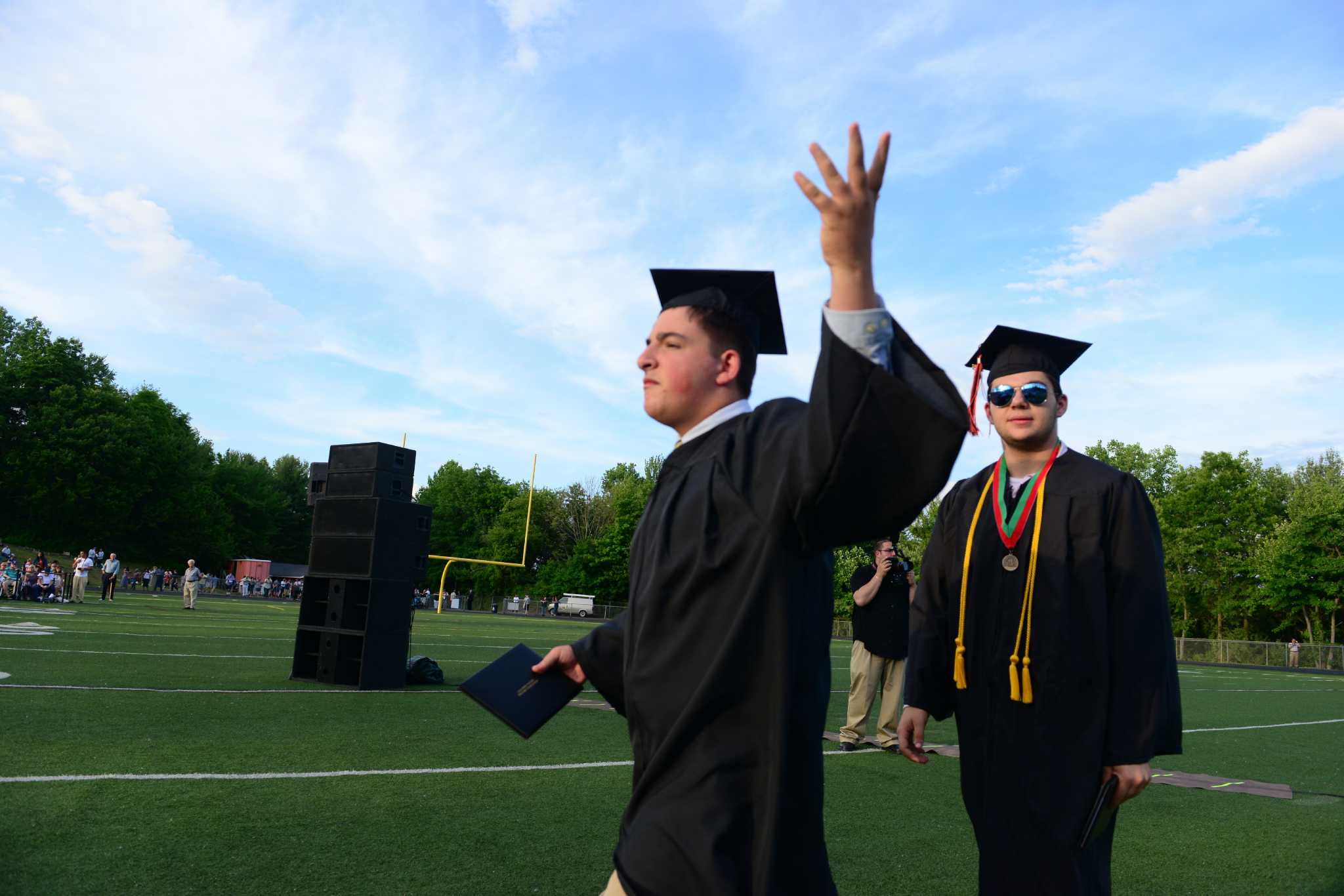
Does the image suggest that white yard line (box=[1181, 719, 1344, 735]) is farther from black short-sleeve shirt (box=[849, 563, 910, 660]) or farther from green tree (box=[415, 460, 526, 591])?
green tree (box=[415, 460, 526, 591])

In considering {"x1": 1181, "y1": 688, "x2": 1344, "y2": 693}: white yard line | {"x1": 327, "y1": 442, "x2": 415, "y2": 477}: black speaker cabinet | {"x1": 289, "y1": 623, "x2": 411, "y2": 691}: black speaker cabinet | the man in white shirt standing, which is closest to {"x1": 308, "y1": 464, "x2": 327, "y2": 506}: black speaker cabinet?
{"x1": 327, "y1": 442, "x2": 415, "y2": 477}: black speaker cabinet

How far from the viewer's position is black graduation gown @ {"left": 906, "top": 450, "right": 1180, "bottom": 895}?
2617 millimetres

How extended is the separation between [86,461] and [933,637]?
57.2 meters

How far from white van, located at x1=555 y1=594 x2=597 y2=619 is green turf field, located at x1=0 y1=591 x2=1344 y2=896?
Answer: 170 feet

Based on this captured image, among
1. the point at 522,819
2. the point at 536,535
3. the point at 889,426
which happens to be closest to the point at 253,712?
the point at 522,819

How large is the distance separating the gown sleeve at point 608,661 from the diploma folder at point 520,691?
77 millimetres

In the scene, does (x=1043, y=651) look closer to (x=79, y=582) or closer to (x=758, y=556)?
(x=758, y=556)

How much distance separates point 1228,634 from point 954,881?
63.3 meters

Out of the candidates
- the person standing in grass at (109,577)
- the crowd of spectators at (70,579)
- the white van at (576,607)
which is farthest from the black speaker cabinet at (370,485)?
the white van at (576,607)

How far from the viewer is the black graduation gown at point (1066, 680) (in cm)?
262

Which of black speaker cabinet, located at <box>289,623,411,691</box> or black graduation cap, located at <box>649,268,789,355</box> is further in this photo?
black speaker cabinet, located at <box>289,623,411,691</box>

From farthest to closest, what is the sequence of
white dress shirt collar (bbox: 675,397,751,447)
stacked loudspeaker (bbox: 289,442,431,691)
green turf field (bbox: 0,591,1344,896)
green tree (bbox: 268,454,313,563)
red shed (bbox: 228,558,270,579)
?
green tree (bbox: 268,454,313,563)
red shed (bbox: 228,558,270,579)
stacked loudspeaker (bbox: 289,442,431,691)
green turf field (bbox: 0,591,1344,896)
white dress shirt collar (bbox: 675,397,751,447)

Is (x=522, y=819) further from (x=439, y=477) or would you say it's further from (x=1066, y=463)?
(x=439, y=477)

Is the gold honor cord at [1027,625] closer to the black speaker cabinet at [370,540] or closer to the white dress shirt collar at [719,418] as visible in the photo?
the white dress shirt collar at [719,418]
